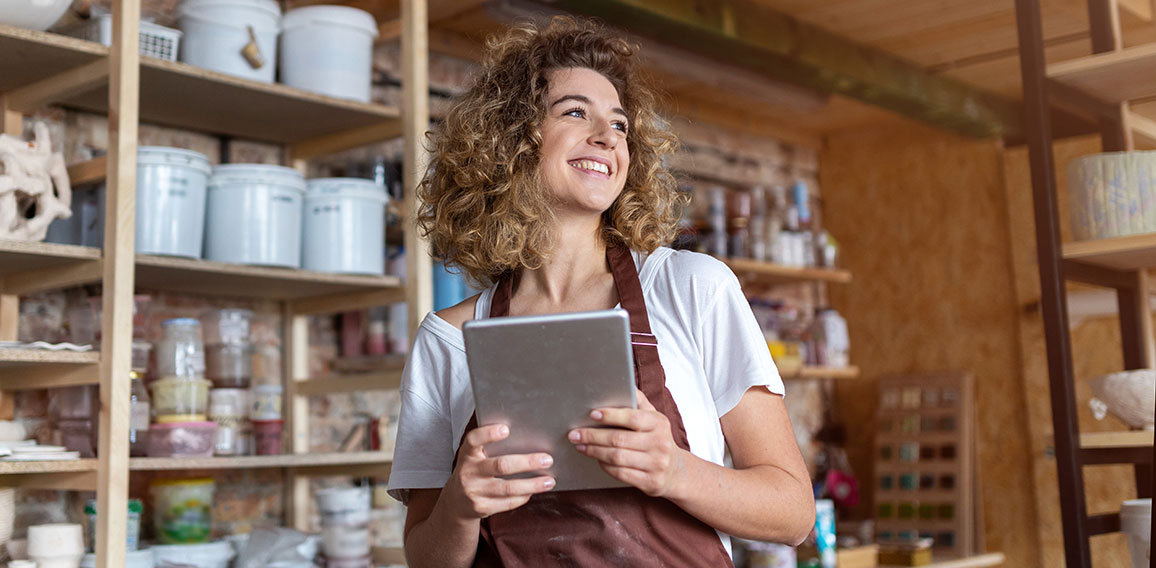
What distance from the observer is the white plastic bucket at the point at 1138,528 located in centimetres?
209

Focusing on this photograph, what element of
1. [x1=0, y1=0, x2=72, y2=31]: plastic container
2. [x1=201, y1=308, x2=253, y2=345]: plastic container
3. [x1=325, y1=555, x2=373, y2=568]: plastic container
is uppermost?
[x1=0, y1=0, x2=72, y2=31]: plastic container

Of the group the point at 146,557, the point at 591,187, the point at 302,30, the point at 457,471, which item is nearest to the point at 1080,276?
the point at 591,187

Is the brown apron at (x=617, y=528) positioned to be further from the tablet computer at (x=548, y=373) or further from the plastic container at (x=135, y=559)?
the plastic container at (x=135, y=559)

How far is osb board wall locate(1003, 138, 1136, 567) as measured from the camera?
440 centimetres

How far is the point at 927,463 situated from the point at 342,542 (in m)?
2.89

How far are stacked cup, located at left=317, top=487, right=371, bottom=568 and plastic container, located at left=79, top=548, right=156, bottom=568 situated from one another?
1.40ft

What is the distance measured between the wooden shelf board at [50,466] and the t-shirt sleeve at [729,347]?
1431 millimetres

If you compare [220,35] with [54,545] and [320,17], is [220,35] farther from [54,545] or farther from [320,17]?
[54,545]

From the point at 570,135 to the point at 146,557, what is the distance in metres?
1.50

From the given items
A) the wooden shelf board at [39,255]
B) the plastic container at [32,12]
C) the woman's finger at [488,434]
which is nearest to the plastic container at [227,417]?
the wooden shelf board at [39,255]

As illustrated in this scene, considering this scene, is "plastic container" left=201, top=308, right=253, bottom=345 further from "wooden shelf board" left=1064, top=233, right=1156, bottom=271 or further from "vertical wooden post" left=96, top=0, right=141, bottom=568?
"wooden shelf board" left=1064, top=233, right=1156, bottom=271

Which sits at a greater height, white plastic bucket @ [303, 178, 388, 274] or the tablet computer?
white plastic bucket @ [303, 178, 388, 274]

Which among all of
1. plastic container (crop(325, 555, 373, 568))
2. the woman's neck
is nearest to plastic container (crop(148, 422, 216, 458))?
plastic container (crop(325, 555, 373, 568))

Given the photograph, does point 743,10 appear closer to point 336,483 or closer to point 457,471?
point 336,483
